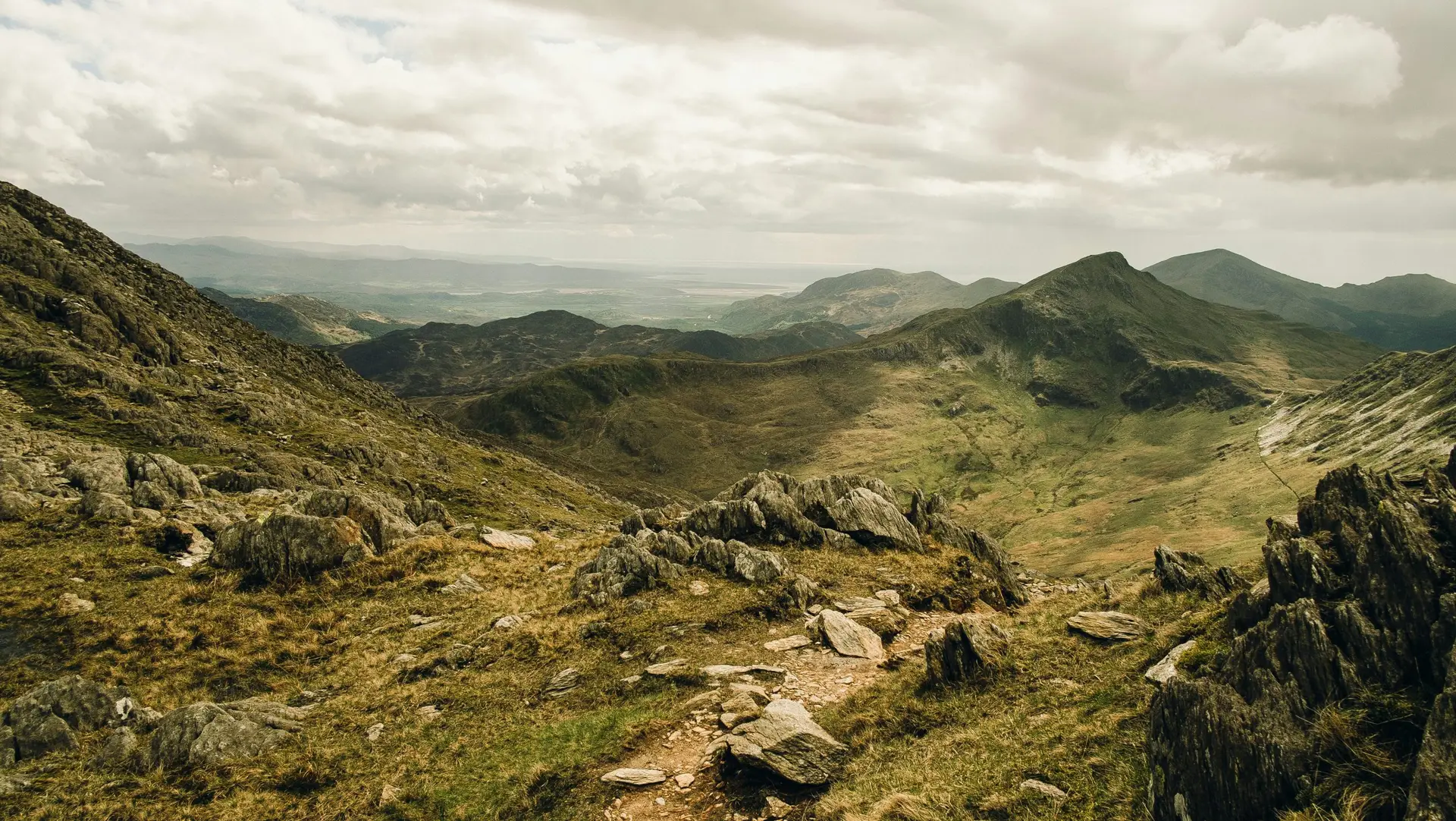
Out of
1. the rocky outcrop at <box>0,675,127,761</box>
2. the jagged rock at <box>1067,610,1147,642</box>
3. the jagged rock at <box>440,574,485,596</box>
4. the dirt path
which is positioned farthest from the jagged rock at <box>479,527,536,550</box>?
the jagged rock at <box>1067,610,1147,642</box>

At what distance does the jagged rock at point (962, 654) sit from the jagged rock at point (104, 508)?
141 feet

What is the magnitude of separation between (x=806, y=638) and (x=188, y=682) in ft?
74.8

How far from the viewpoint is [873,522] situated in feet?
125

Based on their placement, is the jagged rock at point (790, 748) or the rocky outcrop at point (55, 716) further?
the rocky outcrop at point (55, 716)

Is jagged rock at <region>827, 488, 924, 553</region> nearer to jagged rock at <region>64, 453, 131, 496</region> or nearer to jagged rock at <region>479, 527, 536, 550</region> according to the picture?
jagged rock at <region>479, 527, 536, 550</region>

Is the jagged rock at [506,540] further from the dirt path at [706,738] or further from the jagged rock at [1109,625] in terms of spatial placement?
the jagged rock at [1109,625]

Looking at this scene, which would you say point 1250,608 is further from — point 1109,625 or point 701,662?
point 701,662

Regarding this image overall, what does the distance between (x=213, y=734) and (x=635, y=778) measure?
12357 millimetres

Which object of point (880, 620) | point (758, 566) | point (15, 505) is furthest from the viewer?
point (15, 505)

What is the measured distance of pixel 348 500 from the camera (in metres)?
36.3

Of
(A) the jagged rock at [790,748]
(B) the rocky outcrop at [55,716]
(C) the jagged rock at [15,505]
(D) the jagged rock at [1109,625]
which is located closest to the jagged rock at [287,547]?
(B) the rocky outcrop at [55,716]

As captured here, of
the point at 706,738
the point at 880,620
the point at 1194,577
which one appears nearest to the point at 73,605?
the point at 706,738

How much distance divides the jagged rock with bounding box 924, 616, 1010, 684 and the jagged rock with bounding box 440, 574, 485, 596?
2315cm

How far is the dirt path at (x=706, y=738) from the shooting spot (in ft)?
51.9
